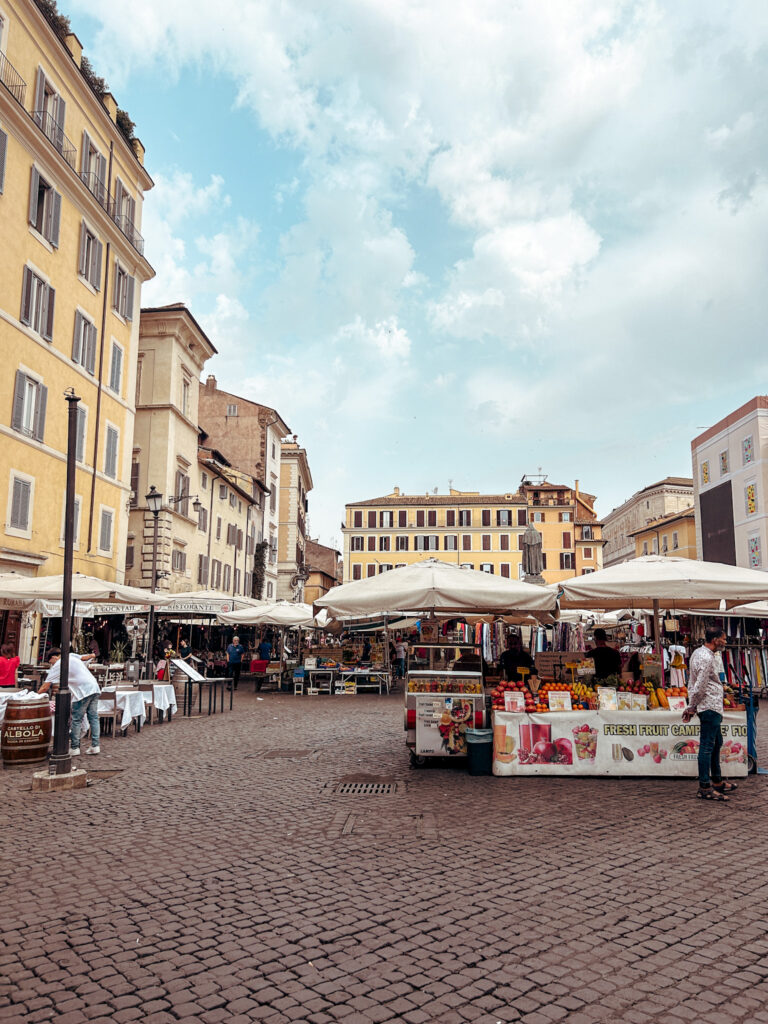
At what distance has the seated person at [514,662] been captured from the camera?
11297mm

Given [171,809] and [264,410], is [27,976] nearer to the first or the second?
[171,809]

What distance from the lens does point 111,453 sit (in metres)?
26.5

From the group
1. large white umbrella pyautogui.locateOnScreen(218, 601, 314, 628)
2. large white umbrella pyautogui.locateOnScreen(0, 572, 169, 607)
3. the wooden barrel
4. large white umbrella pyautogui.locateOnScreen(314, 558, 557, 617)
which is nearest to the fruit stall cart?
large white umbrella pyautogui.locateOnScreen(314, 558, 557, 617)

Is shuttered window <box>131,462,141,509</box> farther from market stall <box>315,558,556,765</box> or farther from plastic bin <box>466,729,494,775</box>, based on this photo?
plastic bin <box>466,729,494,775</box>

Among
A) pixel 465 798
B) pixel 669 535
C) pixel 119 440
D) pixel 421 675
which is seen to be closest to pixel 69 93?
pixel 119 440

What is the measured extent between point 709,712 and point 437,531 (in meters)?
73.7

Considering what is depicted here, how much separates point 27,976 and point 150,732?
10.4 m

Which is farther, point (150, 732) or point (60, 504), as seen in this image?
point (60, 504)

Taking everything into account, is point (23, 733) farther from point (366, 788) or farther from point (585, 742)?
point (585, 742)

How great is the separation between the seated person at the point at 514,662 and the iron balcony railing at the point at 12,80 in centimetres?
1909

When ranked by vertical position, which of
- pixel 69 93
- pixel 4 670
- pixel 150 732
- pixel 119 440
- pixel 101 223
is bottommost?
pixel 150 732

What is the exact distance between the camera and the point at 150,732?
1373 cm

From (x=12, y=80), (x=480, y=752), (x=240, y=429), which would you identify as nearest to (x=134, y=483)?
(x=12, y=80)

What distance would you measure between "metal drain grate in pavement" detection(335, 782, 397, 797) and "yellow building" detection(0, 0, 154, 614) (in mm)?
14547
